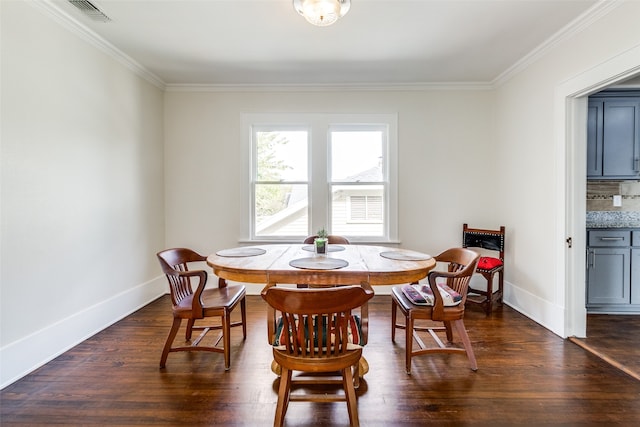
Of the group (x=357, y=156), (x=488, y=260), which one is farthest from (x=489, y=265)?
(x=357, y=156)

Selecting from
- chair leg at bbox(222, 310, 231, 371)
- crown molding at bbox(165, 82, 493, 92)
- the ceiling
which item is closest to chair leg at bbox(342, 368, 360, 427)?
chair leg at bbox(222, 310, 231, 371)

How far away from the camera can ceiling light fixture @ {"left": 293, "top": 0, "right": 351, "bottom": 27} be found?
193cm

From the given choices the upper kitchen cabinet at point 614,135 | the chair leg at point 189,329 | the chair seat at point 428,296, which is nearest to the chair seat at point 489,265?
the chair seat at point 428,296

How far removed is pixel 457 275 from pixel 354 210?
1.93 m

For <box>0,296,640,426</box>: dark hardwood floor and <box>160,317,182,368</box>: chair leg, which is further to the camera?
<box>160,317,182,368</box>: chair leg

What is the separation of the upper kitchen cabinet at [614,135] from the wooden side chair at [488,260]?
3.53 ft

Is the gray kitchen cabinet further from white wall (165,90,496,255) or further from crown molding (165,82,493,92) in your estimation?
crown molding (165,82,493,92)

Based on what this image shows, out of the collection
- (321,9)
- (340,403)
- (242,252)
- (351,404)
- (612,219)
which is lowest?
(340,403)

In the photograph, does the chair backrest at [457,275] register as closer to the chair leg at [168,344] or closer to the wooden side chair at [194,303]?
the wooden side chair at [194,303]

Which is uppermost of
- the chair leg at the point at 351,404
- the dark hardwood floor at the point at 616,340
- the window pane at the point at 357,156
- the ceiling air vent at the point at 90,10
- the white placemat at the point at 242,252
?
the ceiling air vent at the point at 90,10

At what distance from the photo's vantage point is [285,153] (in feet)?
12.5

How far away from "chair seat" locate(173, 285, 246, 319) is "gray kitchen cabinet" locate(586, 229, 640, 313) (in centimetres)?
351

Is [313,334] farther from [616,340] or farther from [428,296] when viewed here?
[616,340]

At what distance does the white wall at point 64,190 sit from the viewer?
6.49 ft
